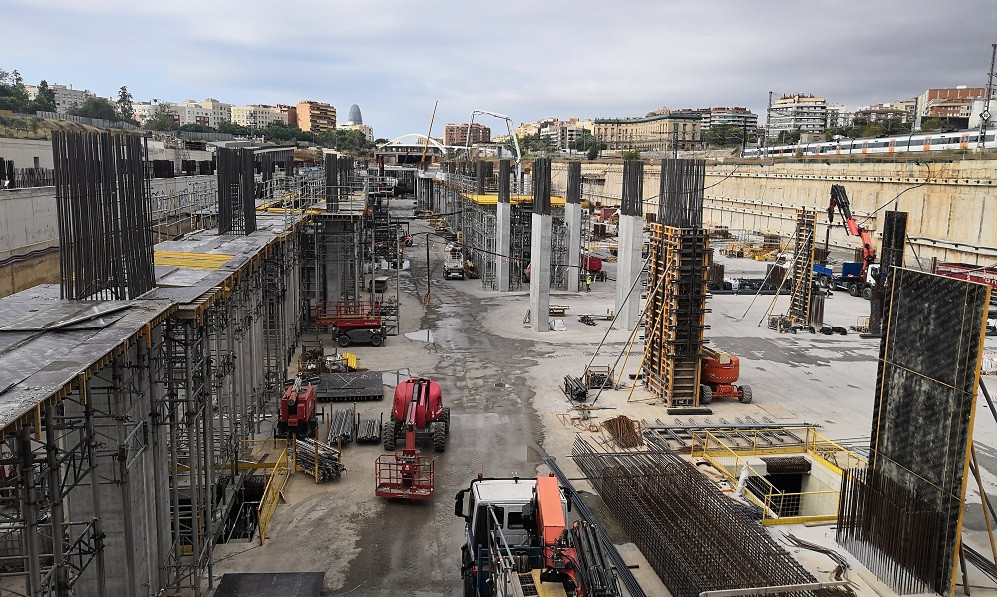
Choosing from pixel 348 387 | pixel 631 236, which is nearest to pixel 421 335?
pixel 348 387

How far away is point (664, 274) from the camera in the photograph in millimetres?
22734

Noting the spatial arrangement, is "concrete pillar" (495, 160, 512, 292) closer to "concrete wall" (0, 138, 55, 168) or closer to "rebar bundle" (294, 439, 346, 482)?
"rebar bundle" (294, 439, 346, 482)

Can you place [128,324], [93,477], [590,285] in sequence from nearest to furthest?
[93,477] → [128,324] → [590,285]

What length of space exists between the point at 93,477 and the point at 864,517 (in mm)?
12256

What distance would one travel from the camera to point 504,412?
71.5 feet

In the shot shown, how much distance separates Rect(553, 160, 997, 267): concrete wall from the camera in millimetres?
48031

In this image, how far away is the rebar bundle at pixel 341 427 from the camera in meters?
18.8

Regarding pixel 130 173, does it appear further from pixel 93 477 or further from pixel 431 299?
pixel 431 299

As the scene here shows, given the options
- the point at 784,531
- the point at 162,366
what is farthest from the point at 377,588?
the point at 784,531

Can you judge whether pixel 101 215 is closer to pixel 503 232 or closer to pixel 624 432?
pixel 624 432

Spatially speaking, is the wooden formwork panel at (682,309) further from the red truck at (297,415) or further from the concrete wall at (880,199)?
the concrete wall at (880,199)

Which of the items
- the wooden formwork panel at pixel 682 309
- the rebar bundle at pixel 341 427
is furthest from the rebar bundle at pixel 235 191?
the wooden formwork panel at pixel 682 309

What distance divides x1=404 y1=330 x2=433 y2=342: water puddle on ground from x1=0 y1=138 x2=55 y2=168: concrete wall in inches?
1333

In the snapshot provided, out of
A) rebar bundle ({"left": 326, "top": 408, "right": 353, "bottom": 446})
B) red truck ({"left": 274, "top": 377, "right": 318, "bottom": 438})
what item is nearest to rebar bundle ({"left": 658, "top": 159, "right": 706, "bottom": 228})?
rebar bundle ({"left": 326, "top": 408, "right": 353, "bottom": 446})
